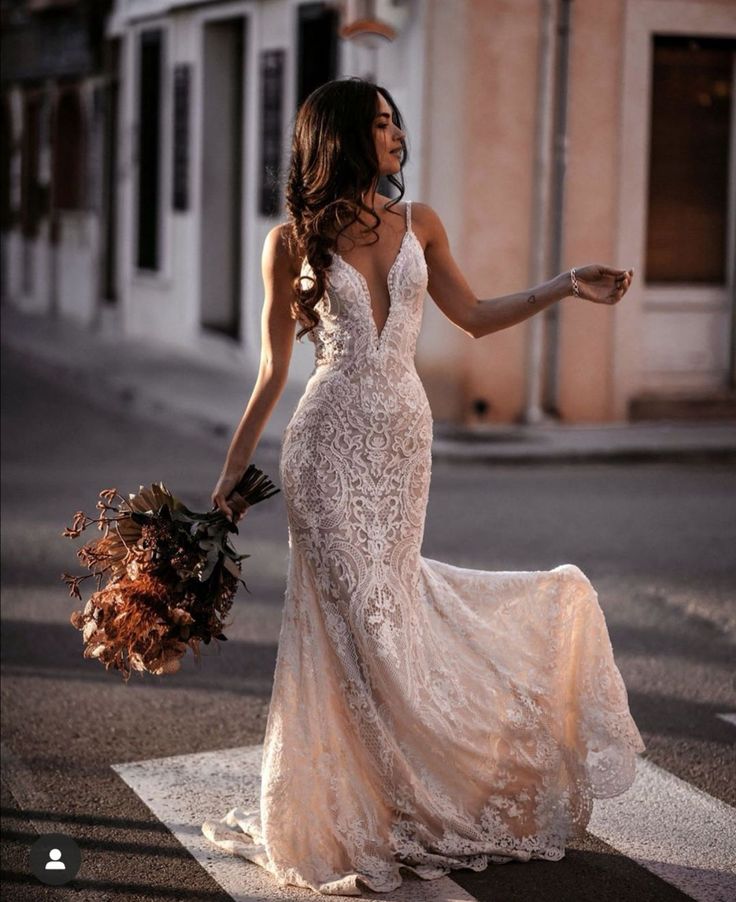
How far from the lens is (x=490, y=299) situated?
182 inches

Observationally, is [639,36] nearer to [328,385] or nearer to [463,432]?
[463,432]

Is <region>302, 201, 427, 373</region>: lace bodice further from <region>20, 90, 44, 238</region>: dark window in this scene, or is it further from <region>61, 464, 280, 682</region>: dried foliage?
<region>20, 90, 44, 238</region>: dark window

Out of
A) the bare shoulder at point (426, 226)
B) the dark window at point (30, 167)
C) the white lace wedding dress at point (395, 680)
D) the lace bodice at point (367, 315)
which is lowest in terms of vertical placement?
the white lace wedding dress at point (395, 680)

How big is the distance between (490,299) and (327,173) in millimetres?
608

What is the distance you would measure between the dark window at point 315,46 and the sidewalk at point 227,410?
3179 mm

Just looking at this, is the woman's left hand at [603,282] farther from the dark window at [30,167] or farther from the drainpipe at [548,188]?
the dark window at [30,167]

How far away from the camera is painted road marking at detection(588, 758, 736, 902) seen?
4480 millimetres

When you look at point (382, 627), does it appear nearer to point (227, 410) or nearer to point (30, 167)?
point (227, 410)

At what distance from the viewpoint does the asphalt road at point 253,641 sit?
460 centimetres

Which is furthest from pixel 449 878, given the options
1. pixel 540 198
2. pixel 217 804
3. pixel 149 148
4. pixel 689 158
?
pixel 149 148

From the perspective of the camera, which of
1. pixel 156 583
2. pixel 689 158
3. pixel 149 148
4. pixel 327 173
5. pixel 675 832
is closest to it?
pixel 156 583

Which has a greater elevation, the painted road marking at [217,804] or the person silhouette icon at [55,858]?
the painted road marking at [217,804]

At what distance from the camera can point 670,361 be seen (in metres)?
14.9

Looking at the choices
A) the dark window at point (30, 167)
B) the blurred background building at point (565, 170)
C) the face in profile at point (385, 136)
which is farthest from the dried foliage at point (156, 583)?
the dark window at point (30, 167)
